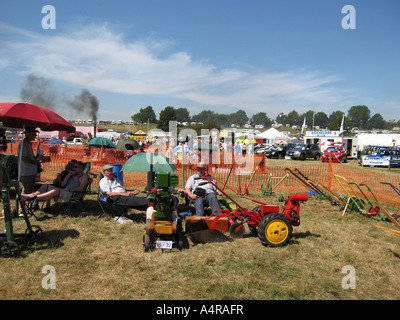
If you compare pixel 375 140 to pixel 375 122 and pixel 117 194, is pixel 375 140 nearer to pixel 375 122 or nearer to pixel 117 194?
pixel 117 194

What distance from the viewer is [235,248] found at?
15.9 feet

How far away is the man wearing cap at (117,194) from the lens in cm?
590

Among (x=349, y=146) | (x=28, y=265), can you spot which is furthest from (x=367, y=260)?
(x=349, y=146)

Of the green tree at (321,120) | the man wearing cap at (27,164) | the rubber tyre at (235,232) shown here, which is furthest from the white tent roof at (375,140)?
the green tree at (321,120)

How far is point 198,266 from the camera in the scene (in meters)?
4.14

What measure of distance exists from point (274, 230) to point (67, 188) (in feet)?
14.5

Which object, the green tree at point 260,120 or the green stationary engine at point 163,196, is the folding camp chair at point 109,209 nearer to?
the green stationary engine at point 163,196

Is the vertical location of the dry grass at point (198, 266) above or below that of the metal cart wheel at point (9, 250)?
below

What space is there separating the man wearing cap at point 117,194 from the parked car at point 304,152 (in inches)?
867

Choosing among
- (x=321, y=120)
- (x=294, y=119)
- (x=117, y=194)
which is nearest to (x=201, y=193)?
(x=117, y=194)

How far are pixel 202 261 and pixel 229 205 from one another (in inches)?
77.2

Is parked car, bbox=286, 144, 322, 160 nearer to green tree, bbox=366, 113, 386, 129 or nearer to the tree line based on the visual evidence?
the tree line

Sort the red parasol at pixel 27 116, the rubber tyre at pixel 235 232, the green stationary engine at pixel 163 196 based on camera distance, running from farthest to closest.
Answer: the red parasol at pixel 27 116 → the rubber tyre at pixel 235 232 → the green stationary engine at pixel 163 196

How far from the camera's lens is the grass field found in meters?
3.46
